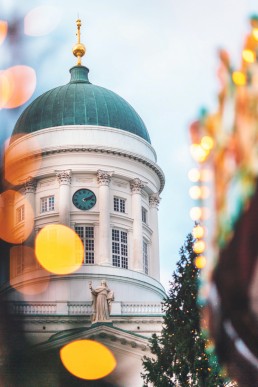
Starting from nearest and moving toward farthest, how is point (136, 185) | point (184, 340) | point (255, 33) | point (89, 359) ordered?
point (255, 33) < point (184, 340) < point (89, 359) < point (136, 185)

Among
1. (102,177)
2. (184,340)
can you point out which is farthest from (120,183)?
(184,340)

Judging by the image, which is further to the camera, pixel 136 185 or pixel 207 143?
pixel 136 185

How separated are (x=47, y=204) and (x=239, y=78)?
70696 millimetres

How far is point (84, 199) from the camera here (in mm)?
75375

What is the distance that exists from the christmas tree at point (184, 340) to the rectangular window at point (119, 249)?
3890cm

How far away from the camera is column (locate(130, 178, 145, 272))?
73.1m

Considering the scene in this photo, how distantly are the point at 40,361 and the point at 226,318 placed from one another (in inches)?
409

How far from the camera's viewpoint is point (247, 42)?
5.36 meters

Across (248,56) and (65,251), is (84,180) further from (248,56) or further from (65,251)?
(248,56)

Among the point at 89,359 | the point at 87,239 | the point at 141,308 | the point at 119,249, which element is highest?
the point at 87,239

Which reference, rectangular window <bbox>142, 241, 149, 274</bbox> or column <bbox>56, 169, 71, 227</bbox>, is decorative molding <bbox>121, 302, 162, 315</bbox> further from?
column <bbox>56, 169, 71, 227</bbox>

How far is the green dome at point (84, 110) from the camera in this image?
78.2m

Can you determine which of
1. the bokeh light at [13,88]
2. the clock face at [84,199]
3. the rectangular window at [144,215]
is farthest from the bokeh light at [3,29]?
the rectangular window at [144,215]

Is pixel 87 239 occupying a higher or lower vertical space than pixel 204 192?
higher
